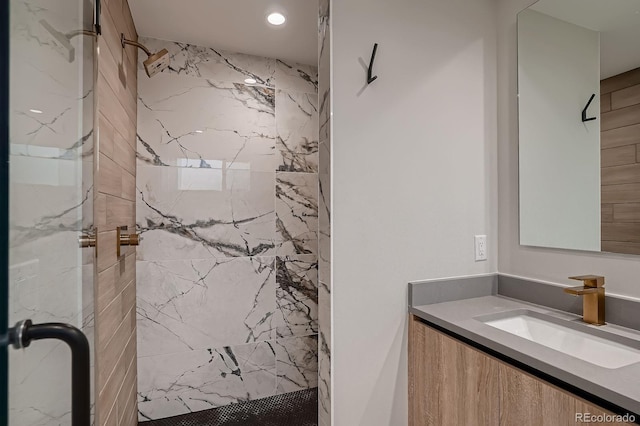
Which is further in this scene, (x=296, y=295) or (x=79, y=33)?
(x=296, y=295)

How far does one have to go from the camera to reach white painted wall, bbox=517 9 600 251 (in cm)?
130

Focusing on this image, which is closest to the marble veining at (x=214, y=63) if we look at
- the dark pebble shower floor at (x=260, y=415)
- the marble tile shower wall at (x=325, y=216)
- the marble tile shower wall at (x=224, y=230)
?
the marble tile shower wall at (x=224, y=230)

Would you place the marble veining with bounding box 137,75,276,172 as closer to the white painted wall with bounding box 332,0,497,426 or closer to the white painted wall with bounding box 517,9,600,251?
the white painted wall with bounding box 332,0,497,426

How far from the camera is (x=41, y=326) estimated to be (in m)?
0.60

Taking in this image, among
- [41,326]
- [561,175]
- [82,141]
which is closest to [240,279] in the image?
[82,141]

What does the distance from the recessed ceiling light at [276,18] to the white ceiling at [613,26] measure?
4.77ft

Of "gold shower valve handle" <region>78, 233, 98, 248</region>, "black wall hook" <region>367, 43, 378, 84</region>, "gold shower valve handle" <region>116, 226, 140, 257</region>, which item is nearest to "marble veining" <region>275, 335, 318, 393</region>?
"gold shower valve handle" <region>116, 226, 140, 257</region>

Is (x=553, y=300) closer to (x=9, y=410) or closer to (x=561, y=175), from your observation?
(x=561, y=175)

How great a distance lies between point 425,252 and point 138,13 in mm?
2124

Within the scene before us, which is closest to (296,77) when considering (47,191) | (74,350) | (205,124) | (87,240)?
(205,124)

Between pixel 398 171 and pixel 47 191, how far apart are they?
122 cm

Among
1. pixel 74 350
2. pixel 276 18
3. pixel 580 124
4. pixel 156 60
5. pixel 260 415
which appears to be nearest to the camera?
pixel 74 350

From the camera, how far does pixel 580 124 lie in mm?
1340

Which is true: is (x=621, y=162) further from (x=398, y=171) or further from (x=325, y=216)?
(x=325, y=216)
